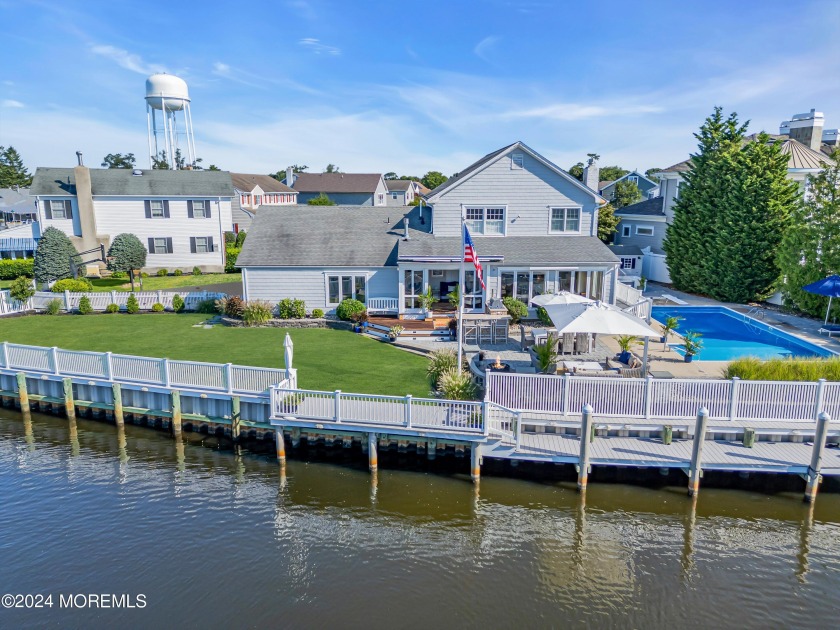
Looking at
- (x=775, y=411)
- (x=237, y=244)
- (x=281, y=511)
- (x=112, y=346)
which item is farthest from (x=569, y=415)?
(x=237, y=244)

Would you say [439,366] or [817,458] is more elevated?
[439,366]

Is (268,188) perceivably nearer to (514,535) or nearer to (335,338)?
Answer: (335,338)

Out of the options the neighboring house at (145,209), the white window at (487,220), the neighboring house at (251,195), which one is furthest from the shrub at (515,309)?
the neighboring house at (251,195)

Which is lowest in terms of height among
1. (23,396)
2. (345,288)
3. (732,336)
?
(23,396)

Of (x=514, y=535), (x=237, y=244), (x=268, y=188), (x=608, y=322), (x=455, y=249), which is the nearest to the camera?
Result: (x=514, y=535)

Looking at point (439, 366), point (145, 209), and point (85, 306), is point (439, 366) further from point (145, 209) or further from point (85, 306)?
point (145, 209)

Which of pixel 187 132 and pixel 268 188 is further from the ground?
pixel 187 132

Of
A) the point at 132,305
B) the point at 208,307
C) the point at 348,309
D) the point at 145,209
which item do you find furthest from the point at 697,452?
the point at 145,209
